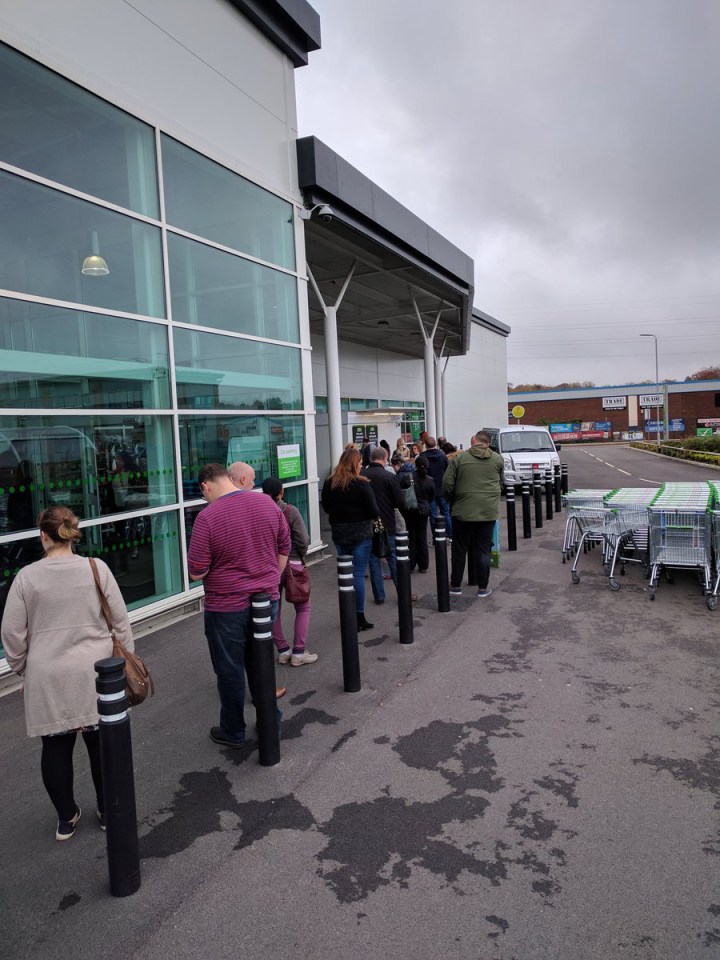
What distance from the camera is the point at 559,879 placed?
2.87m

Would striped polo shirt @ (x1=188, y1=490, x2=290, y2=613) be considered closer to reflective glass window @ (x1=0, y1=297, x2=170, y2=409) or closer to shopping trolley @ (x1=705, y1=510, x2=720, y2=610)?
reflective glass window @ (x1=0, y1=297, x2=170, y2=409)

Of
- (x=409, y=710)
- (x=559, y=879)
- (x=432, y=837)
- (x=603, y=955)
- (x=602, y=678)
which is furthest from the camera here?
(x=602, y=678)

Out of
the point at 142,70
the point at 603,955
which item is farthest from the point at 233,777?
the point at 142,70

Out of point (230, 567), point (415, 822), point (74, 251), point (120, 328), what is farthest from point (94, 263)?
point (415, 822)

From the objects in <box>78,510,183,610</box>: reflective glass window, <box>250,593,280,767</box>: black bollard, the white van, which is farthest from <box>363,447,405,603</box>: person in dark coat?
the white van

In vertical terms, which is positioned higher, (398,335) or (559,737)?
(398,335)

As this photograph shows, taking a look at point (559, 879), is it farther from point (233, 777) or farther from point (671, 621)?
point (671, 621)

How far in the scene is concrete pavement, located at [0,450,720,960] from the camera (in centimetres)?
262

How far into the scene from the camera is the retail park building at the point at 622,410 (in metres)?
71.4

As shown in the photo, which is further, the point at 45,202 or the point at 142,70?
the point at 142,70

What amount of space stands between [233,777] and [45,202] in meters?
5.30

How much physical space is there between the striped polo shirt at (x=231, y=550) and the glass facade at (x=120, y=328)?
2.47m

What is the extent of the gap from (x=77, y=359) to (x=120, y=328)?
681mm

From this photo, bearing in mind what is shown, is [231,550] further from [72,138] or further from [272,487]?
[72,138]
